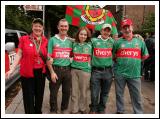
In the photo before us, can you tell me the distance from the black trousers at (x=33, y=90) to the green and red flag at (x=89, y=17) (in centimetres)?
205

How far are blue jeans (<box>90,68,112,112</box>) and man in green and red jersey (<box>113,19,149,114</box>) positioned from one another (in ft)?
0.63

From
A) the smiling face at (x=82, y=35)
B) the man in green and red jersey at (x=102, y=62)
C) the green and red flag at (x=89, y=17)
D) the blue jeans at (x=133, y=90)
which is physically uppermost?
the green and red flag at (x=89, y=17)

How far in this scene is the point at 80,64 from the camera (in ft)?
17.7

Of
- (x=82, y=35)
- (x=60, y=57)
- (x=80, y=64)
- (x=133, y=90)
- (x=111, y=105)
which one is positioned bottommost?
(x=111, y=105)

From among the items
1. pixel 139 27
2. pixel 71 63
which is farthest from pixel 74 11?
pixel 139 27

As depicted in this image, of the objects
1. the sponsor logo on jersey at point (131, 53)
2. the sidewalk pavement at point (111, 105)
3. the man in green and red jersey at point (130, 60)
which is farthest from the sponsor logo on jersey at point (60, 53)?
the sidewalk pavement at point (111, 105)

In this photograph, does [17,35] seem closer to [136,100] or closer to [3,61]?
[3,61]

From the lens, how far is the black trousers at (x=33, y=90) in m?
5.05

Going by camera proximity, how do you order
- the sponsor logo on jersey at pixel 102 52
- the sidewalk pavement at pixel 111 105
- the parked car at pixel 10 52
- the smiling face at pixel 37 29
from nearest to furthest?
1. the smiling face at pixel 37 29
2. the sponsor logo on jersey at pixel 102 52
3. the sidewalk pavement at pixel 111 105
4. the parked car at pixel 10 52

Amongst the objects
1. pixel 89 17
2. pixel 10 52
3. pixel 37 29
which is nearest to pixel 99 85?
pixel 37 29

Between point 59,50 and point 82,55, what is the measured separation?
43cm

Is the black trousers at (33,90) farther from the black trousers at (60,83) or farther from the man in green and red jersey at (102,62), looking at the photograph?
the man in green and red jersey at (102,62)

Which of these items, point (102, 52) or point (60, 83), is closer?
point (102, 52)

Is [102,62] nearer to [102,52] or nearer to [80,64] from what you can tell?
[102,52]
